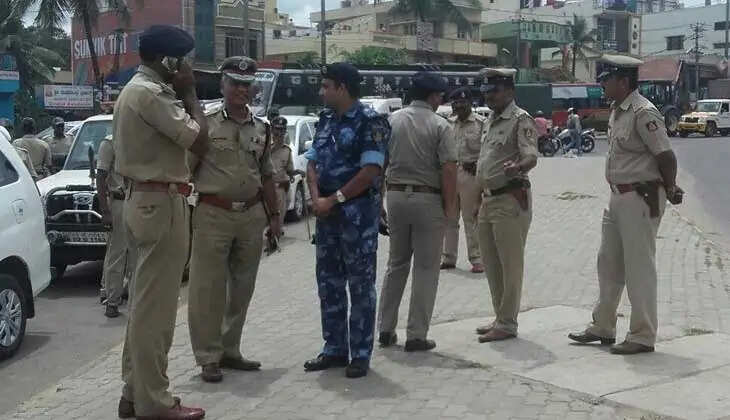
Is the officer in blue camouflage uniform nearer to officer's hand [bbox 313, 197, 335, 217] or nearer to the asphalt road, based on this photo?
officer's hand [bbox 313, 197, 335, 217]

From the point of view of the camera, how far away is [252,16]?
5406cm

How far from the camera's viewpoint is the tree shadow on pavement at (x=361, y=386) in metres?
5.38

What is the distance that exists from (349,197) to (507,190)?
1454 mm

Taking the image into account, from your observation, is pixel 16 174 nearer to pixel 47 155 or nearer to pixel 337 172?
pixel 337 172

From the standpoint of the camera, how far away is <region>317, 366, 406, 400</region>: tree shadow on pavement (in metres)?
5.38

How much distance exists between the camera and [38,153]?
12.7 metres

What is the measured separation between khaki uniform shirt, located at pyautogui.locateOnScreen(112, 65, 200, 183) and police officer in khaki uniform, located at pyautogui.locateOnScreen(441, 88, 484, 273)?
200 inches

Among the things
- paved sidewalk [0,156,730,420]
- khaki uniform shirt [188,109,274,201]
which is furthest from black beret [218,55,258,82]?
paved sidewalk [0,156,730,420]

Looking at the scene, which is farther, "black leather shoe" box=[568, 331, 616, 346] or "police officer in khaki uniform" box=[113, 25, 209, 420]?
"black leather shoe" box=[568, 331, 616, 346]

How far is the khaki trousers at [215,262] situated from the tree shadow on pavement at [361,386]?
28.7 inches

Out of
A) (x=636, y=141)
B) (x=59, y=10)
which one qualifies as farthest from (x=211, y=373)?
(x=59, y=10)

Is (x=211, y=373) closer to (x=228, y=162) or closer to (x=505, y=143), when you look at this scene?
(x=228, y=162)

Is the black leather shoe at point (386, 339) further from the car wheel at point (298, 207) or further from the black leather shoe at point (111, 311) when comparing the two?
Result: the car wheel at point (298, 207)

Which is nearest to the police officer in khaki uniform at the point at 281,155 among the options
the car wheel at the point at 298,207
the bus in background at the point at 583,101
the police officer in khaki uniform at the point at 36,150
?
the car wheel at the point at 298,207
